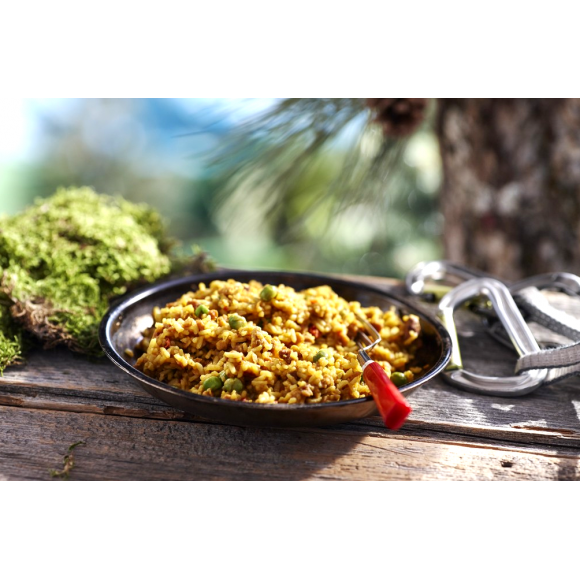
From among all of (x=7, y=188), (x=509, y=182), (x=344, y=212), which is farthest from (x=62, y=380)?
(x=7, y=188)

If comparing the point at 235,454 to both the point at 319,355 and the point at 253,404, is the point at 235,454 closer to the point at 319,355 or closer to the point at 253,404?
the point at 253,404

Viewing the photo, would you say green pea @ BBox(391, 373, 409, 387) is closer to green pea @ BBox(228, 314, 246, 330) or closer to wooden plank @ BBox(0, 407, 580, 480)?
wooden plank @ BBox(0, 407, 580, 480)

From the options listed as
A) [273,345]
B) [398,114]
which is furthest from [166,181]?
[273,345]

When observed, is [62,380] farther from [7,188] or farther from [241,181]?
[7,188]

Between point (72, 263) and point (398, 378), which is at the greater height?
point (72, 263)

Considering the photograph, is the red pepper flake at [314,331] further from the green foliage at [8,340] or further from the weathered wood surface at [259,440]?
the green foliage at [8,340]
